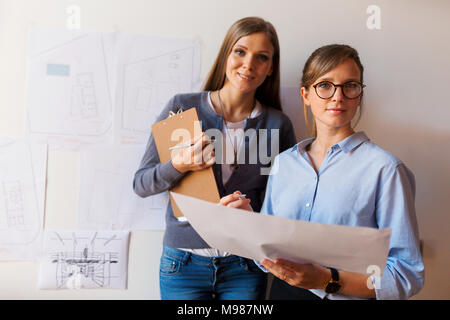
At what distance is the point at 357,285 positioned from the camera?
2.59 feet

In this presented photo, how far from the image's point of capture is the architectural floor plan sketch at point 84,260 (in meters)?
1.27

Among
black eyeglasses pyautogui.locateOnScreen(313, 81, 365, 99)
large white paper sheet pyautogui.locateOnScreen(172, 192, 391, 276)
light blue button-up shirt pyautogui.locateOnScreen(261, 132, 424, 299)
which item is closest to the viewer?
large white paper sheet pyautogui.locateOnScreen(172, 192, 391, 276)

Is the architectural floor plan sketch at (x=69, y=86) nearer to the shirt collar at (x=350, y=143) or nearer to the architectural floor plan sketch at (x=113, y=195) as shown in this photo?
the architectural floor plan sketch at (x=113, y=195)

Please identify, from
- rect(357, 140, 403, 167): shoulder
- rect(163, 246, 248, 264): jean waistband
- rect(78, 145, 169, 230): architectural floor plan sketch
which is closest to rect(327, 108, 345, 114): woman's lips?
rect(357, 140, 403, 167): shoulder

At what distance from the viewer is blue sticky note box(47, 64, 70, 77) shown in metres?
1.25

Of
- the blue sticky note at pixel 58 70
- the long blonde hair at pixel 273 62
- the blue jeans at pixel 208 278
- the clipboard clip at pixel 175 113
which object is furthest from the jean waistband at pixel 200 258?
the blue sticky note at pixel 58 70

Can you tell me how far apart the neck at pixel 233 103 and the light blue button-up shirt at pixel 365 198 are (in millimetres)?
287

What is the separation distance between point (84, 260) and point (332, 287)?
95 centimetres

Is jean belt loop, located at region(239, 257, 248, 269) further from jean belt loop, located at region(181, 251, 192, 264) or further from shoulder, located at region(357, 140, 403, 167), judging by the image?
shoulder, located at region(357, 140, 403, 167)

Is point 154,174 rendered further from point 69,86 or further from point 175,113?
point 69,86

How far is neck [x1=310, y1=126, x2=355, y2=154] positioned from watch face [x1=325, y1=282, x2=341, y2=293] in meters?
0.34

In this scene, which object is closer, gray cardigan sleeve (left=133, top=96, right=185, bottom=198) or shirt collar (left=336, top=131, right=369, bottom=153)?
shirt collar (left=336, top=131, right=369, bottom=153)

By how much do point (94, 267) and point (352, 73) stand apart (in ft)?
3.76
